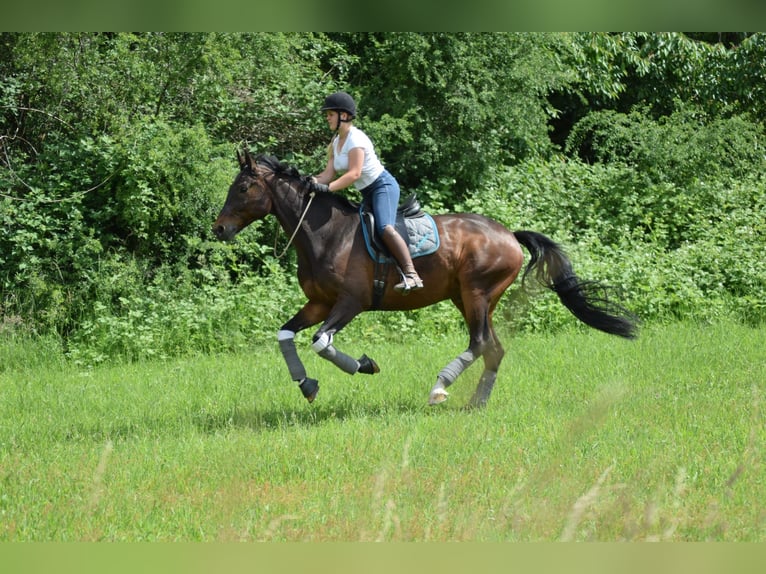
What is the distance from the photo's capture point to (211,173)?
12.3 m

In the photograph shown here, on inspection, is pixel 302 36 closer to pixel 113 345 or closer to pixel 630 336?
pixel 113 345

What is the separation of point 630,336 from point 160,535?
476 centimetres

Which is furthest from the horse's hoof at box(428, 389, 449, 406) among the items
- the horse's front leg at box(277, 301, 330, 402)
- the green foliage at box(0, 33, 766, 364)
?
the green foliage at box(0, 33, 766, 364)

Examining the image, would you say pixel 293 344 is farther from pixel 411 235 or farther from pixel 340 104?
pixel 340 104

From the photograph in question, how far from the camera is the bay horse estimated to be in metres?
7.09

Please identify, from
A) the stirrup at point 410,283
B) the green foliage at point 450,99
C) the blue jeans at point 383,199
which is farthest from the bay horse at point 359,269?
the green foliage at point 450,99

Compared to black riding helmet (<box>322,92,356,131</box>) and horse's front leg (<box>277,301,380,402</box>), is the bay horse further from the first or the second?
black riding helmet (<box>322,92,356,131</box>)

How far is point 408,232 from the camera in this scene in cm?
737

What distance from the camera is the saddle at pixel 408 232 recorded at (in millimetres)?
7227

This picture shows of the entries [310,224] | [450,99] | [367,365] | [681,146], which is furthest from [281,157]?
[367,365]

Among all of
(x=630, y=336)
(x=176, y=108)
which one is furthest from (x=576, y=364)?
(x=176, y=108)

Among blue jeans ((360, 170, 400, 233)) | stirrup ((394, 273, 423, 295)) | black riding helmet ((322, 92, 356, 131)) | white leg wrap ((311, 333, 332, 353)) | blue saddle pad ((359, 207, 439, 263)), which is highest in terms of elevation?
black riding helmet ((322, 92, 356, 131))

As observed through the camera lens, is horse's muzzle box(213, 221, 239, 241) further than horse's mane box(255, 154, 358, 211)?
No

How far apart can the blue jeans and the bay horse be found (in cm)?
27
